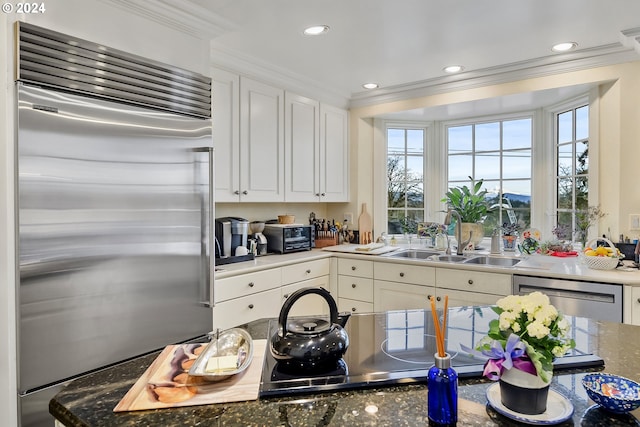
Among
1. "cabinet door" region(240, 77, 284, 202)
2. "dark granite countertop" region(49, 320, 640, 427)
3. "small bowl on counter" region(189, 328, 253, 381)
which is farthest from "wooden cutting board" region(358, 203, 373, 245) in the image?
"dark granite countertop" region(49, 320, 640, 427)

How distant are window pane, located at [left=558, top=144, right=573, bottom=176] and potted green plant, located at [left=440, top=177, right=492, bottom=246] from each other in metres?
0.62

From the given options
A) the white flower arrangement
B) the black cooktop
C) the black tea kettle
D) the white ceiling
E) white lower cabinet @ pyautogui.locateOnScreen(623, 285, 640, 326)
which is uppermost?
the white ceiling

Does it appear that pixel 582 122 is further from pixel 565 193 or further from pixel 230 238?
pixel 230 238

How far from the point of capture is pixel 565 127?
3303 millimetres

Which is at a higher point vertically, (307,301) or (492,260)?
(492,260)

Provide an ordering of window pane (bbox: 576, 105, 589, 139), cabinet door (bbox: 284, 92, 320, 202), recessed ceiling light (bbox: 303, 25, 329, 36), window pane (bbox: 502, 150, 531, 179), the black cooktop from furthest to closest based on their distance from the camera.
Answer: window pane (bbox: 502, 150, 531, 179) → cabinet door (bbox: 284, 92, 320, 202) → window pane (bbox: 576, 105, 589, 139) → recessed ceiling light (bbox: 303, 25, 329, 36) → the black cooktop

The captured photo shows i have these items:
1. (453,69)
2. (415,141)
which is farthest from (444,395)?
(415,141)

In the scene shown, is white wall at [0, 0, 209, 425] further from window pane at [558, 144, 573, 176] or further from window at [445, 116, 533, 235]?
window pane at [558, 144, 573, 176]

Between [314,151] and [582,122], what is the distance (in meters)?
2.13

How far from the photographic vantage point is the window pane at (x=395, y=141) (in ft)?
13.4

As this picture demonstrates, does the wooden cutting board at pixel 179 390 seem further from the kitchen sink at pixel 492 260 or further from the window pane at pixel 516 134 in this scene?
the window pane at pixel 516 134

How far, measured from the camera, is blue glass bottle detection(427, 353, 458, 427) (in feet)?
2.64

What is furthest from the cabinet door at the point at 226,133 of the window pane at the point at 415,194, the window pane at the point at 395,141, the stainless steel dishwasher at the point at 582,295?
the stainless steel dishwasher at the point at 582,295

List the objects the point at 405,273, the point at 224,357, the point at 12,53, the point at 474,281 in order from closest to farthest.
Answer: the point at 224,357 → the point at 12,53 → the point at 474,281 → the point at 405,273
